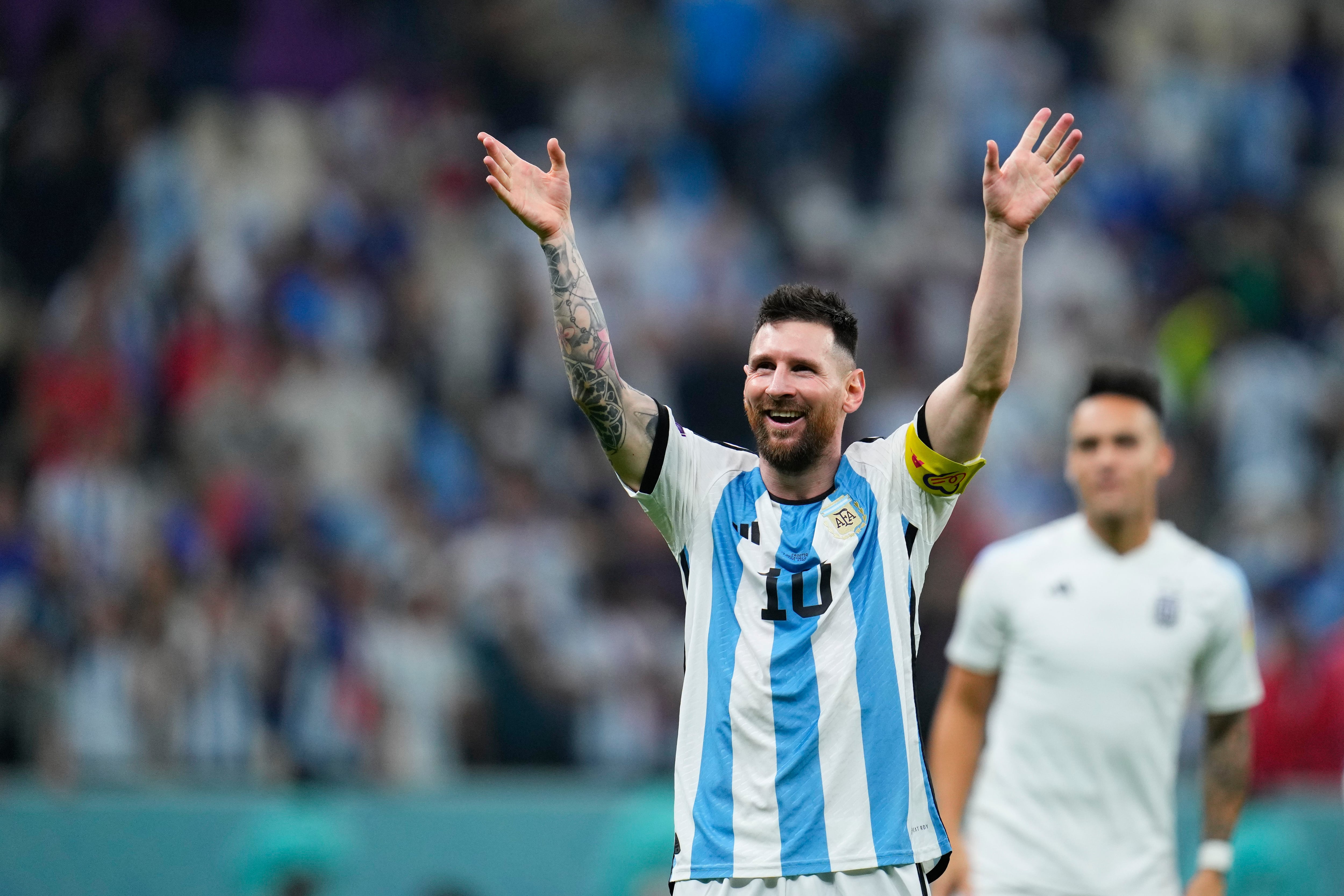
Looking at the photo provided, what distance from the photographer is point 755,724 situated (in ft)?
14.3

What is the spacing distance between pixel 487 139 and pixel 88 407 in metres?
8.14

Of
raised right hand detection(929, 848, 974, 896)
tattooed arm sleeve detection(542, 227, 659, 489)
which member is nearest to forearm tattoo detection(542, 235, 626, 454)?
tattooed arm sleeve detection(542, 227, 659, 489)

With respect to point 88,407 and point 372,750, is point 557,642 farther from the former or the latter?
point 88,407

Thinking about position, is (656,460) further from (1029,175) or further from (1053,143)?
(1053,143)

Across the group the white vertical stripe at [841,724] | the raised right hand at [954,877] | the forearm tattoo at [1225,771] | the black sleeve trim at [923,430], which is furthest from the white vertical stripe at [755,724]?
the forearm tattoo at [1225,771]

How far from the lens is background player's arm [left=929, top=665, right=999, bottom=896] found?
593cm

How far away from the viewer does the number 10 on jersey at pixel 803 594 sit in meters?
4.43

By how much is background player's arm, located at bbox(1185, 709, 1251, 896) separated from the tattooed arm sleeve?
2629mm

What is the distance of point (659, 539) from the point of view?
11305 millimetres

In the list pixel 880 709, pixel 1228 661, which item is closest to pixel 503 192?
pixel 880 709

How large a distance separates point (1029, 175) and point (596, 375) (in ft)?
4.13

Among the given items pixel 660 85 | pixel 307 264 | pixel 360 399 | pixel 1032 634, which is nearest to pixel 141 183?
pixel 307 264

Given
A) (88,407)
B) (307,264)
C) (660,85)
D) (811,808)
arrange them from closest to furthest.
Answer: (811,808) → (88,407) → (307,264) → (660,85)

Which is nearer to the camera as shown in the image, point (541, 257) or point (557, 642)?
point (557, 642)
